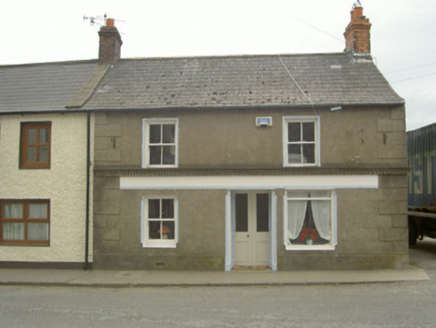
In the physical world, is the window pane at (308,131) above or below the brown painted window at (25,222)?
above

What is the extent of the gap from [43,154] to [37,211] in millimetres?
1848

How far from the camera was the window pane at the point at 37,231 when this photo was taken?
1402cm

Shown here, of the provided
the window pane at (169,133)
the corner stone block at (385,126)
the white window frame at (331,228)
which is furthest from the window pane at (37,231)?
the corner stone block at (385,126)

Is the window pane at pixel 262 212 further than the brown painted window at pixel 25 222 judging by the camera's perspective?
No

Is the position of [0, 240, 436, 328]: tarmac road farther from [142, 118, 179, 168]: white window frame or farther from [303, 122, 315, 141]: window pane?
[303, 122, 315, 141]: window pane

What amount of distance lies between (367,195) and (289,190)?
7.42ft

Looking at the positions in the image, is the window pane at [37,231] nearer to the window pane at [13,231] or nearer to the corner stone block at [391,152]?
the window pane at [13,231]

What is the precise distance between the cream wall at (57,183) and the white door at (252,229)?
4.81m

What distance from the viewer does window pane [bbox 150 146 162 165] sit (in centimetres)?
1366

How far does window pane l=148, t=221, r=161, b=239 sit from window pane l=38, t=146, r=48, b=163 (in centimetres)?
407

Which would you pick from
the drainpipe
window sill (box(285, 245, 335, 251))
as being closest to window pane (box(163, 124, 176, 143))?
the drainpipe

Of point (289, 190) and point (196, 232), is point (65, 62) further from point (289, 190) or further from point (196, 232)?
point (289, 190)

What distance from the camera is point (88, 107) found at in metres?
13.8

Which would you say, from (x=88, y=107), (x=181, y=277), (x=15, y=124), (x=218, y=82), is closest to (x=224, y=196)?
(x=181, y=277)
